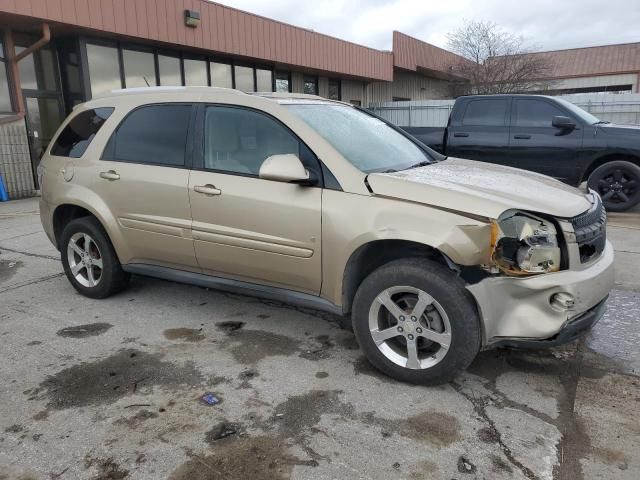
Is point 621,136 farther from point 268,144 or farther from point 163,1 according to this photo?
point 163,1

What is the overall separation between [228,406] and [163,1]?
11.3 m

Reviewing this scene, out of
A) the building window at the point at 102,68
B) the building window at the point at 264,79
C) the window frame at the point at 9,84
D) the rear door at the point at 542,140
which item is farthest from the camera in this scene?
the building window at the point at 264,79

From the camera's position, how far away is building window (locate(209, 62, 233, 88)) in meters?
14.4

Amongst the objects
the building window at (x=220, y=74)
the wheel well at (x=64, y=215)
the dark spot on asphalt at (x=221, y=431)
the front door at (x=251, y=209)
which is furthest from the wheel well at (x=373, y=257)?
the building window at (x=220, y=74)

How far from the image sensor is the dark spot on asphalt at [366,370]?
3188 millimetres

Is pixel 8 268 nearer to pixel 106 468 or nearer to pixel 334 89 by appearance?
pixel 106 468

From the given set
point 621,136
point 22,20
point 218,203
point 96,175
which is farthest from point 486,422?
point 22,20

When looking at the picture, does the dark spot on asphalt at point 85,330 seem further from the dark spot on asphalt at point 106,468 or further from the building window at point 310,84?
the building window at point 310,84

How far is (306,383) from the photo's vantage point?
3.14 metres

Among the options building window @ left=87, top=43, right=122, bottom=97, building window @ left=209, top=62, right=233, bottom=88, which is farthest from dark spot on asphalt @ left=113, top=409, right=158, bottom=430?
building window @ left=209, top=62, right=233, bottom=88

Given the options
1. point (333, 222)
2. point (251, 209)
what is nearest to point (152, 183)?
point (251, 209)

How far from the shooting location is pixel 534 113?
8461 mm

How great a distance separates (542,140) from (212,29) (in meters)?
8.78

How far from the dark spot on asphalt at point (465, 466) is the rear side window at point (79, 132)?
3.82m
